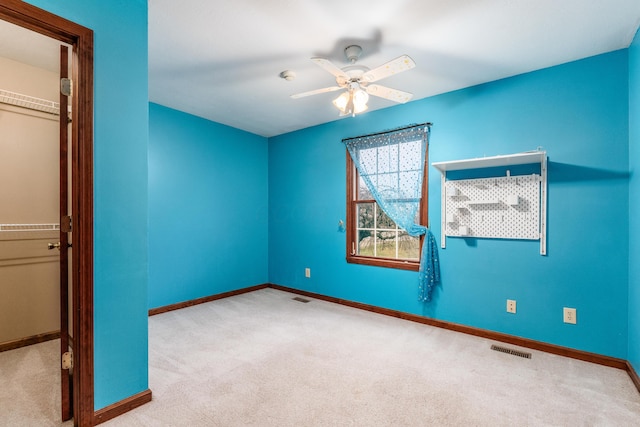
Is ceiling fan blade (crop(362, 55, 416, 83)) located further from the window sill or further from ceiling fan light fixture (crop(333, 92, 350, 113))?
the window sill

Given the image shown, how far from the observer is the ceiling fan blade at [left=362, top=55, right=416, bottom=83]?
195 centimetres

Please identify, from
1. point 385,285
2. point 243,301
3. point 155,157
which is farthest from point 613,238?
point 155,157

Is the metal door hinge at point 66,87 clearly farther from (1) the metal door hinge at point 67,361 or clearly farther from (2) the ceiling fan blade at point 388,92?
(2) the ceiling fan blade at point 388,92

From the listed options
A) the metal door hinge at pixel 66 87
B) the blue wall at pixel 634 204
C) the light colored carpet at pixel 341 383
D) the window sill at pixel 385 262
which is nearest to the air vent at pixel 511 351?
the light colored carpet at pixel 341 383

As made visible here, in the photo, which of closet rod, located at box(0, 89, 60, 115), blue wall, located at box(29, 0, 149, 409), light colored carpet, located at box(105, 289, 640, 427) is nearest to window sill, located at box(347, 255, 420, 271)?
light colored carpet, located at box(105, 289, 640, 427)

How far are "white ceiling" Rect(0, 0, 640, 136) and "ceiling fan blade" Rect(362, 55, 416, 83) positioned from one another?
289 mm

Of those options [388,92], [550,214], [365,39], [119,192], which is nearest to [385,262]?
[550,214]

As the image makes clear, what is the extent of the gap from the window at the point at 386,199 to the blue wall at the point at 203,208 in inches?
64.4

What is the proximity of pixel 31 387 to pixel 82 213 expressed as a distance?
1.44m

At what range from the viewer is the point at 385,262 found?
3.67 metres

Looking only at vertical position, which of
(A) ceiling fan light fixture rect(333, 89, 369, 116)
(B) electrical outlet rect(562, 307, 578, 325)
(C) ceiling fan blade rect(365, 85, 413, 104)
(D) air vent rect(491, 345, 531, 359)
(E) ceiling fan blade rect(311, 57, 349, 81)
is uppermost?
(E) ceiling fan blade rect(311, 57, 349, 81)

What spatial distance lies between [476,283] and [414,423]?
1748mm

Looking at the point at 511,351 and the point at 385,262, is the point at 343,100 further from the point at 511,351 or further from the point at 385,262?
the point at 511,351

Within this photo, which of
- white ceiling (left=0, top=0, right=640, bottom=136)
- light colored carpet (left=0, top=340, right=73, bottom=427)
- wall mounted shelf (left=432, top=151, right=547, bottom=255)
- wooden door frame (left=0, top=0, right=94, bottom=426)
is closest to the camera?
wooden door frame (left=0, top=0, right=94, bottom=426)
